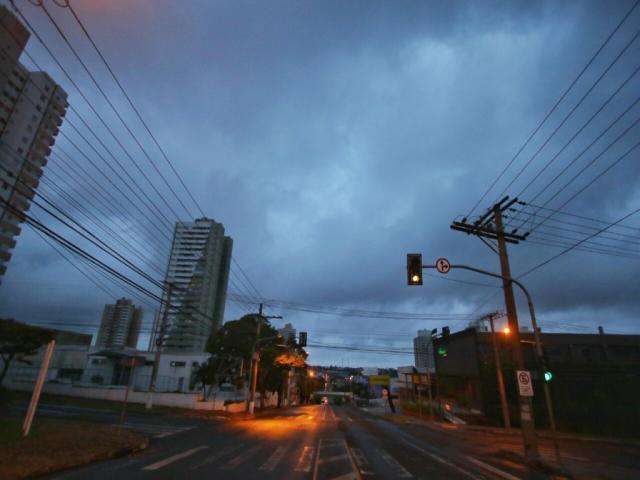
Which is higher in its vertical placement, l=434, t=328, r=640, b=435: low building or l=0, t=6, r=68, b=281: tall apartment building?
l=0, t=6, r=68, b=281: tall apartment building

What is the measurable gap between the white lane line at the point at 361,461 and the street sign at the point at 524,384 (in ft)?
23.9

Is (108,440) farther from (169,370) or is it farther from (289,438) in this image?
(169,370)

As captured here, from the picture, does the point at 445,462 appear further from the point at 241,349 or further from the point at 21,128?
the point at 21,128

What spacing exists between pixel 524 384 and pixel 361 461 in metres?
7.87

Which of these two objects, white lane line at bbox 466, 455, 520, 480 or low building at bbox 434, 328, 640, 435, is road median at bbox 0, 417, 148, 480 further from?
low building at bbox 434, 328, 640, 435

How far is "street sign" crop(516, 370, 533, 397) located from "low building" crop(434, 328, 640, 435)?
13825mm

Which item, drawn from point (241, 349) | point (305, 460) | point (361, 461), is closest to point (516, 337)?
point (361, 461)

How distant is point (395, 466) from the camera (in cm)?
1352

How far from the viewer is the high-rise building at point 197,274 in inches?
1071

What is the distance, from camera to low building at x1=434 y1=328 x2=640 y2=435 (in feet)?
116

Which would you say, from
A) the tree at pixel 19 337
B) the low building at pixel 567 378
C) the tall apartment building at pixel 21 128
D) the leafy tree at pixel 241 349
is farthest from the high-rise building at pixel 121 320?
the low building at pixel 567 378

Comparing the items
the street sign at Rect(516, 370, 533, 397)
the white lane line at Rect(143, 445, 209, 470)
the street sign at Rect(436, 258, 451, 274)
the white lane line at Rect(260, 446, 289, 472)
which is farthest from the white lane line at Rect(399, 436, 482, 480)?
the white lane line at Rect(143, 445, 209, 470)

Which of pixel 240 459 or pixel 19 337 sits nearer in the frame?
pixel 240 459

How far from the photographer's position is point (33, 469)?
31.5 ft
